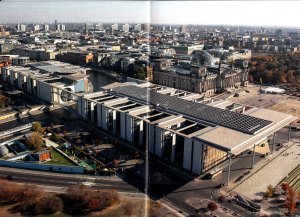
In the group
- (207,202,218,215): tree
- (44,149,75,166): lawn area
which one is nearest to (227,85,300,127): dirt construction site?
(207,202,218,215): tree

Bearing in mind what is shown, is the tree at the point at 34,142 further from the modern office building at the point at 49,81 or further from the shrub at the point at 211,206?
the shrub at the point at 211,206

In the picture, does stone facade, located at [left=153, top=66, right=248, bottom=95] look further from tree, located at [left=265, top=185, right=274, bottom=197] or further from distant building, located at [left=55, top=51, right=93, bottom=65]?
tree, located at [left=265, top=185, right=274, bottom=197]

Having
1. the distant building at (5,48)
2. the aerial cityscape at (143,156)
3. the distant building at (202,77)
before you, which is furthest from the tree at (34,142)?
the distant building at (5,48)

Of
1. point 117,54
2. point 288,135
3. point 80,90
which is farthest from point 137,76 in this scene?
point 288,135

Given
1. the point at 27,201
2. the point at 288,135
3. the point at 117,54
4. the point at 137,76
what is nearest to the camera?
the point at 27,201

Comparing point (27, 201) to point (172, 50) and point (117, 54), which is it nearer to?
point (117, 54)

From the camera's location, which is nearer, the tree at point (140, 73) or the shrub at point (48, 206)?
the shrub at point (48, 206)

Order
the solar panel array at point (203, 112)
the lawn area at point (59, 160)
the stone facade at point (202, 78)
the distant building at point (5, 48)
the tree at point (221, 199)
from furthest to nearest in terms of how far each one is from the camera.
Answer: the distant building at point (5, 48) → the stone facade at point (202, 78) → the solar panel array at point (203, 112) → the lawn area at point (59, 160) → the tree at point (221, 199)
